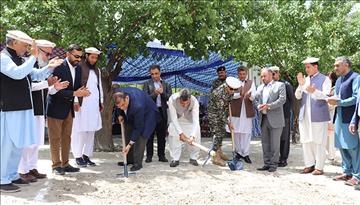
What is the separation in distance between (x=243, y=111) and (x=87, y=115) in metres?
2.55

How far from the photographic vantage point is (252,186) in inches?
212

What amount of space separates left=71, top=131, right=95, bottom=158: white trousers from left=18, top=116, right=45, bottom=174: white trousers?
0.88 metres

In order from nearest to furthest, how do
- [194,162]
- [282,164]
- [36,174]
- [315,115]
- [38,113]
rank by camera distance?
[38,113]
[36,174]
[315,115]
[194,162]
[282,164]

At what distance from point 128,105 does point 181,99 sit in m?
0.80

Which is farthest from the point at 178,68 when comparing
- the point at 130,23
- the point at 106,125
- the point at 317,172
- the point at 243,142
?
the point at 317,172

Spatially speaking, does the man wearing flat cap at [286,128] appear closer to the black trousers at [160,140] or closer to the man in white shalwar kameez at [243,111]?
the man in white shalwar kameez at [243,111]

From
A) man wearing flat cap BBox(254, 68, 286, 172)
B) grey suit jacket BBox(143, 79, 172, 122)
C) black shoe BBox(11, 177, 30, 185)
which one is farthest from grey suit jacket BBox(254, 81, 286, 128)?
black shoe BBox(11, 177, 30, 185)

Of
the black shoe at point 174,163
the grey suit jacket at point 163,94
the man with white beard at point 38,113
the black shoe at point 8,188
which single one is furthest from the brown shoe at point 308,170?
the black shoe at point 8,188

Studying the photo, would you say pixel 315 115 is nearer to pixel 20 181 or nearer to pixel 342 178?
pixel 342 178

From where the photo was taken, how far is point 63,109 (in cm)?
559

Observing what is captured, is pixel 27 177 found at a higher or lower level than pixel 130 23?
lower

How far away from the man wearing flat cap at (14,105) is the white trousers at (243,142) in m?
3.54

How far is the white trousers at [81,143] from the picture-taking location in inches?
251

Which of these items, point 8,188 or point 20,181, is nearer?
point 8,188
